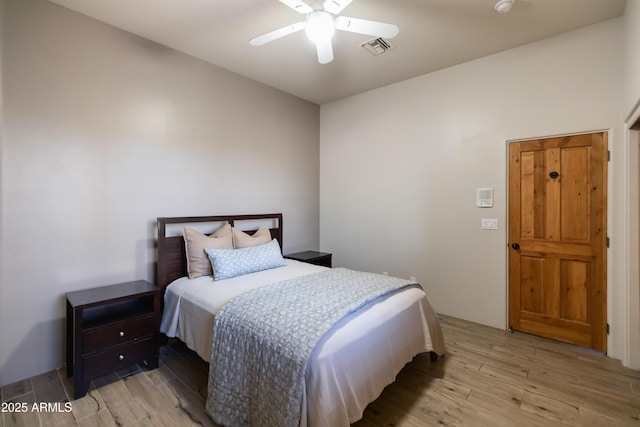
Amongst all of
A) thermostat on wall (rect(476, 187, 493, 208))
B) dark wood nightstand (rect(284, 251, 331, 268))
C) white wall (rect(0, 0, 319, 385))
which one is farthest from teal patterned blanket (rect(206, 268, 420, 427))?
thermostat on wall (rect(476, 187, 493, 208))

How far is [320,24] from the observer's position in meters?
2.05

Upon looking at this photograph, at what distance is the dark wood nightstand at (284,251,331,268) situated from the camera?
3.91 m

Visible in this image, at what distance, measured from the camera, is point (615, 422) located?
183 centimetres

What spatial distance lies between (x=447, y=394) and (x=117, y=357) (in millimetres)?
2484

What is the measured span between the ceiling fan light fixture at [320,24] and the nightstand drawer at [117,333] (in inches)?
101

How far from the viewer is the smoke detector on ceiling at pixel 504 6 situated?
2.26m

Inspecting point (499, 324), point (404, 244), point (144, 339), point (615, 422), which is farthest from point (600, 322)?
point (144, 339)

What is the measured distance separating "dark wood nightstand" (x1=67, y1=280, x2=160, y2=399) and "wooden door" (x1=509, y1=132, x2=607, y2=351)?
353 cm

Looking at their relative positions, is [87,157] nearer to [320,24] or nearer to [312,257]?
[320,24]

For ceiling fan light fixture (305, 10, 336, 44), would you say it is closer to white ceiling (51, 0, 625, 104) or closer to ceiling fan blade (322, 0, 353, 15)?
ceiling fan blade (322, 0, 353, 15)

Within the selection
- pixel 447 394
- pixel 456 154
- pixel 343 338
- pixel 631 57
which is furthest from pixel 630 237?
pixel 343 338

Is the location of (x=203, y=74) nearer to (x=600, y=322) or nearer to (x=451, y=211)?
(x=451, y=211)

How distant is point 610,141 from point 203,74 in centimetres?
405

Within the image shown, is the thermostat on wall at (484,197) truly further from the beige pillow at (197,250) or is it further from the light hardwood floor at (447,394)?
the beige pillow at (197,250)
